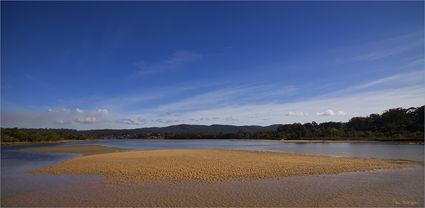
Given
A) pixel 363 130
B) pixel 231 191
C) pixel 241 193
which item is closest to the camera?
pixel 241 193

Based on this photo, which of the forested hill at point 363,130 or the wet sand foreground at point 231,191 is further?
the forested hill at point 363,130

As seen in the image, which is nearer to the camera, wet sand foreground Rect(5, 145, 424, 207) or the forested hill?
wet sand foreground Rect(5, 145, 424, 207)

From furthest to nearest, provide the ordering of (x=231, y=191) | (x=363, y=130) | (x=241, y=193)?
(x=363, y=130) → (x=231, y=191) → (x=241, y=193)

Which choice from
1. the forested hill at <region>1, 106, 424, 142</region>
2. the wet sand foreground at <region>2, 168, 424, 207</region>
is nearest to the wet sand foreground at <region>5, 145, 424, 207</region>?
the wet sand foreground at <region>2, 168, 424, 207</region>

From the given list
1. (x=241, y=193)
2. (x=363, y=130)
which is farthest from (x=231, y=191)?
(x=363, y=130)

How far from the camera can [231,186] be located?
511 inches

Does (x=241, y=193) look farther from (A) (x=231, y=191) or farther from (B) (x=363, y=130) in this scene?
(B) (x=363, y=130)

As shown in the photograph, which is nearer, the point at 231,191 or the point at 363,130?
the point at 231,191

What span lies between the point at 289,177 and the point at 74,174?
12.7 m

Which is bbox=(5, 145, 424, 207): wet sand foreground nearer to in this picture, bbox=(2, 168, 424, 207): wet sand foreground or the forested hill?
bbox=(2, 168, 424, 207): wet sand foreground

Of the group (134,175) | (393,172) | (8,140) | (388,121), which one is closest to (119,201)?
(134,175)

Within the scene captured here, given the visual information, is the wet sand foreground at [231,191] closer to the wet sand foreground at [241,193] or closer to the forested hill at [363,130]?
the wet sand foreground at [241,193]

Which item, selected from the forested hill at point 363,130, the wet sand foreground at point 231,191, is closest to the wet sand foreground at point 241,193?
the wet sand foreground at point 231,191

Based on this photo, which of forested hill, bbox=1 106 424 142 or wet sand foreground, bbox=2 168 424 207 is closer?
wet sand foreground, bbox=2 168 424 207
